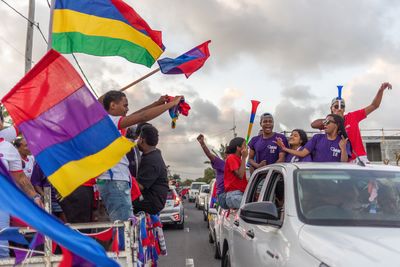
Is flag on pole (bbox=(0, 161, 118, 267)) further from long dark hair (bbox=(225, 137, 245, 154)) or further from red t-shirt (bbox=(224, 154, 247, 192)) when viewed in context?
long dark hair (bbox=(225, 137, 245, 154))

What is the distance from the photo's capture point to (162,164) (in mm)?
5676

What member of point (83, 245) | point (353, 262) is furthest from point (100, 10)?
point (353, 262)

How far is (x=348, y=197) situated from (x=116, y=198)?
2.08 metres

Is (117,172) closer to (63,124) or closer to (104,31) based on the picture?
(63,124)

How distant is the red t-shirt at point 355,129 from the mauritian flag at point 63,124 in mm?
3805

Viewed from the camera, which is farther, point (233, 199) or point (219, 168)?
point (219, 168)

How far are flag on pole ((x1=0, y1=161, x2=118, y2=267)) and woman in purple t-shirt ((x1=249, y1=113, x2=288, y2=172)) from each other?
4.82 meters

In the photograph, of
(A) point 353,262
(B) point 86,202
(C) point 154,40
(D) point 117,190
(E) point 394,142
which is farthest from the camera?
(E) point 394,142

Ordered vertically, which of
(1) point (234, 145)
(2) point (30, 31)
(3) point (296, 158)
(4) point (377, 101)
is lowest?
(3) point (296, 158)

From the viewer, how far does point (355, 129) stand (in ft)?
21.7

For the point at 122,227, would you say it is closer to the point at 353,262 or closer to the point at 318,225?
the point at 318,225

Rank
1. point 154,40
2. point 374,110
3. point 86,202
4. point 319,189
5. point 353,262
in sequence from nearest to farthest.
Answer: point 353,262, point 319,189, point 86,202, point 154,40, point 374,110

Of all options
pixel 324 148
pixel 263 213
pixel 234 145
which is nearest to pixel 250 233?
pixel 263 213

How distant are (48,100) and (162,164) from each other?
2267 mm
